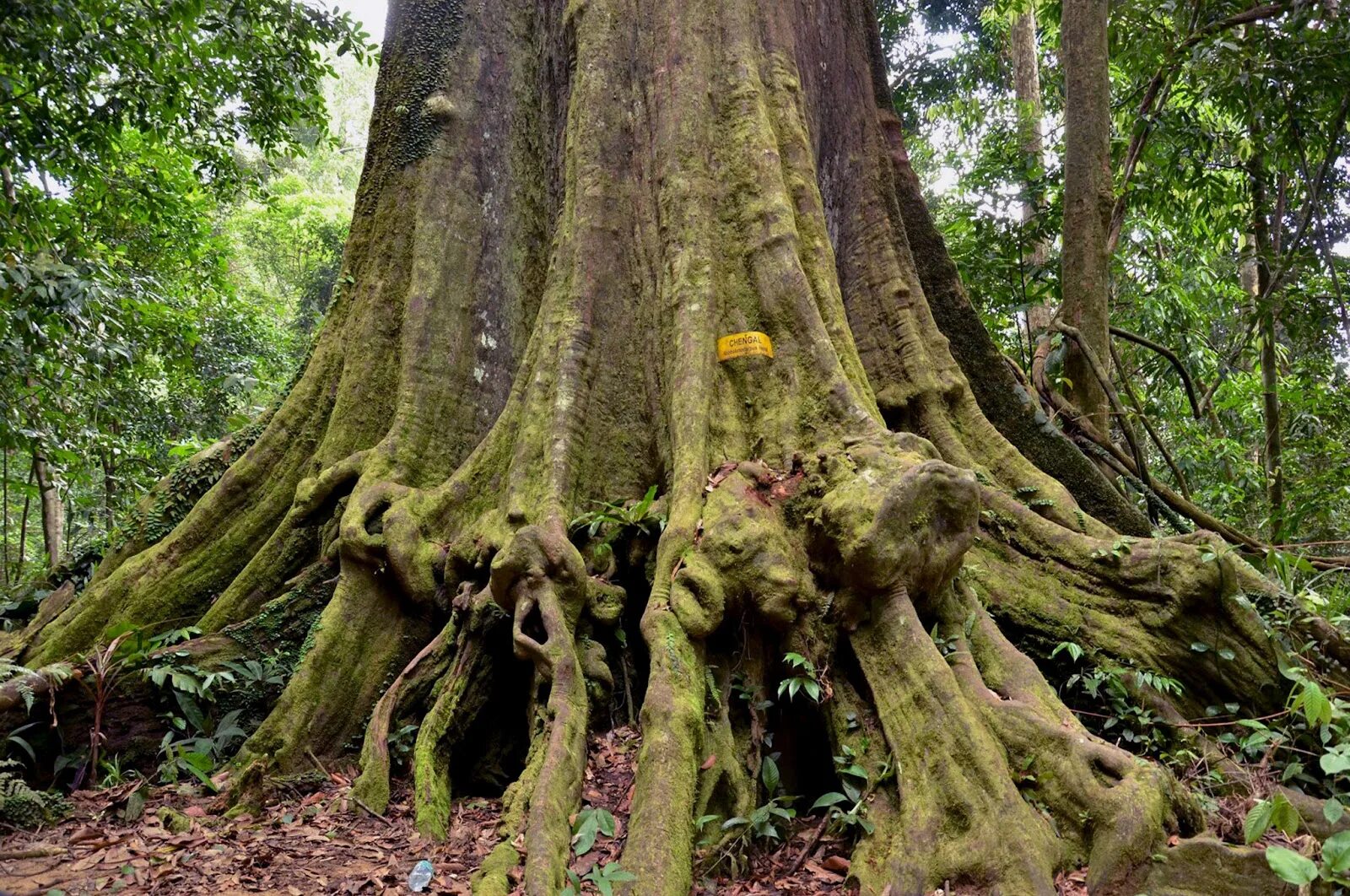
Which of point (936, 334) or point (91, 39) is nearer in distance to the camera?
point (936, 334)

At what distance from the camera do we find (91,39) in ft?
20.7

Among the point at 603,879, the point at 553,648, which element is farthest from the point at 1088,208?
the point at 603,879

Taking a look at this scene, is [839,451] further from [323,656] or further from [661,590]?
[323,656]

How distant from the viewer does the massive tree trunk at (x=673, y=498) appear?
290cm

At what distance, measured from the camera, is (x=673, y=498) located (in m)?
3.60

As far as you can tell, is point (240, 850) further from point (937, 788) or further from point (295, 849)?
point (937, 788)

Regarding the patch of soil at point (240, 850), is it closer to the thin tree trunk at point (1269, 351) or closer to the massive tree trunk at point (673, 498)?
the massive tree trunk at point (673, 498)

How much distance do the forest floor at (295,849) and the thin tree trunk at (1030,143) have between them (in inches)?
169

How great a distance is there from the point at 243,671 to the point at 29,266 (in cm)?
283

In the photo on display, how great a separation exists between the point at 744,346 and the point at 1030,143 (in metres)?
8.01

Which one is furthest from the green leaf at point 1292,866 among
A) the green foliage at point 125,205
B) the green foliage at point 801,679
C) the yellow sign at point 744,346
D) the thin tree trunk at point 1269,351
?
the green foliage at point 125,205

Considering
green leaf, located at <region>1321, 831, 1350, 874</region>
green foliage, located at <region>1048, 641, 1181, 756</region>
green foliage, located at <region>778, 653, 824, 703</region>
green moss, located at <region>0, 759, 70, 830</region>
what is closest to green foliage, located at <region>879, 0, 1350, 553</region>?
green foliage, located at <region>1048, 641, 1181, 756</region>

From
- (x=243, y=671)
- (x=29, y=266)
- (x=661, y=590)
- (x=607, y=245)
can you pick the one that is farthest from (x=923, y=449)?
(x=29, y=266)

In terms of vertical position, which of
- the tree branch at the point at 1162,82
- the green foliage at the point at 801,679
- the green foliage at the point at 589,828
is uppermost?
the tree branch at the point at 1162,82
